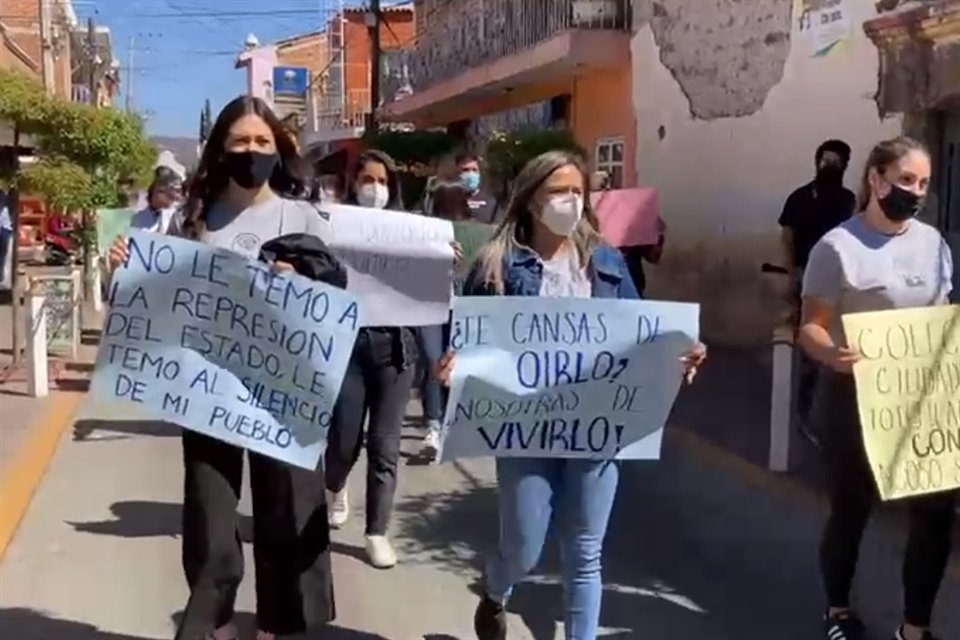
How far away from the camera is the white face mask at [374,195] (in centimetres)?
633

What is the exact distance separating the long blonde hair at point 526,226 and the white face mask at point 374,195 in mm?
1976

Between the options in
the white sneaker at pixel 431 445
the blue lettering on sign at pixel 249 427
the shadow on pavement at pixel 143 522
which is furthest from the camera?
the white sneaker at pixel 431 445

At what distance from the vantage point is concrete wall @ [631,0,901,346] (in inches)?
426

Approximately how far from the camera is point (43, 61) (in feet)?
108

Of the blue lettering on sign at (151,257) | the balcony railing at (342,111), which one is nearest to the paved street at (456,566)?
the blue lettering on sign at (151,257)

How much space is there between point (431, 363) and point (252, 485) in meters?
3.46

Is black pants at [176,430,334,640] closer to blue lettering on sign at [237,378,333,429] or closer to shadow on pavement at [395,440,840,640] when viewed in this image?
blue lettering on sign at [237,378,333,429]

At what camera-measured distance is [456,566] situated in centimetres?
588

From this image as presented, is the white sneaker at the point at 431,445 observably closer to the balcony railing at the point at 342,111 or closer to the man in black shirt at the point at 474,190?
the man in black shirt at the point at 474,190

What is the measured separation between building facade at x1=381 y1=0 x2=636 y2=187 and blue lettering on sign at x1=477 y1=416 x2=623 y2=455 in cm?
1174

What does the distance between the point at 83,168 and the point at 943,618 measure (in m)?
9.00

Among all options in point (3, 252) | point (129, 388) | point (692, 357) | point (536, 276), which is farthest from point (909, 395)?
point (3, 252)

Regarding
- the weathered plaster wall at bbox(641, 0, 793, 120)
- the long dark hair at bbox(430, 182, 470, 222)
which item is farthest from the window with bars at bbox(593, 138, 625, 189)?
the long dark hair at bbox(430, 182, 470, 222)

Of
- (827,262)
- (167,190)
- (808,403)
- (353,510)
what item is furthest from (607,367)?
(167,190)
